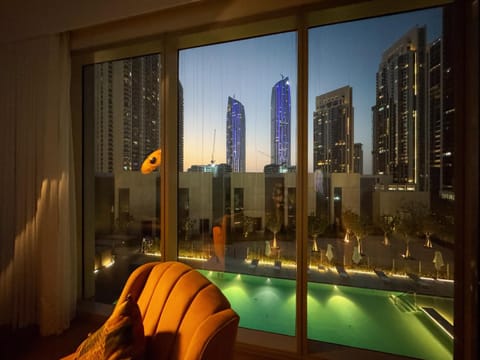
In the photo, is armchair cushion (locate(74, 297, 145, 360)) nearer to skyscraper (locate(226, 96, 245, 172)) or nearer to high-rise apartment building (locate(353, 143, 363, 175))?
skyscraper (locate(226, 96, 245, 172))

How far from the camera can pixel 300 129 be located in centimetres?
190

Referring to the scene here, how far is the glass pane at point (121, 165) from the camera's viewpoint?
243 cm

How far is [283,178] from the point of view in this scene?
2.09 metres

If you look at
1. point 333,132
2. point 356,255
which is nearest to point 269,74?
point 333,132

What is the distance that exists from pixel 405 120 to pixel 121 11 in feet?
7.75

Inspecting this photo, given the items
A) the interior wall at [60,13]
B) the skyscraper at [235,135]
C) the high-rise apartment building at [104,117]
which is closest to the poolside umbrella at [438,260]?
the skyscraper at [235,135]

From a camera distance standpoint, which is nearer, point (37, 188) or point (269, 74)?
point (269, 74)

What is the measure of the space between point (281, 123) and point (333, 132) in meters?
0.41

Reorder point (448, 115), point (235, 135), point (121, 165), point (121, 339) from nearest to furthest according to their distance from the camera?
1. point (121, 339)
2. point (448, 115)
3. point (235, 135)
4. point (121, 165)

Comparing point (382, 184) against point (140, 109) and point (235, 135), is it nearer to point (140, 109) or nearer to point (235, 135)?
point (235, 135)

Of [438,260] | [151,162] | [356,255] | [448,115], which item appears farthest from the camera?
[151,162]

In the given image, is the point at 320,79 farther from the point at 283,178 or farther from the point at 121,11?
the point at 121,11

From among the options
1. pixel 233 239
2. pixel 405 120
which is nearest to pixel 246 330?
pixel 233 239

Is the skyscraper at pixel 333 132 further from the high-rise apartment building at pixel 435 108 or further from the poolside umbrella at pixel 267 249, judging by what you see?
the poolside umbrella at pixel 267 249
